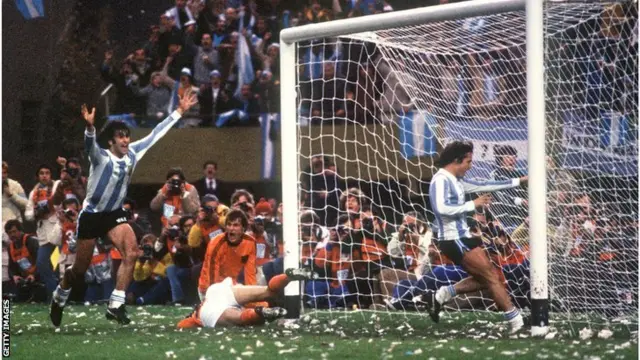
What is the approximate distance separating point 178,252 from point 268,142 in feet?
8.08

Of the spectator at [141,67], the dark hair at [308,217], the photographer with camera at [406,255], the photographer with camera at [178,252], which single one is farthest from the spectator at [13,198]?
the photographer with camera at [406,255]

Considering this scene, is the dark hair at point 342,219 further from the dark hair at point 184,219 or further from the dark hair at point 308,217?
the dark hair at point 184,219

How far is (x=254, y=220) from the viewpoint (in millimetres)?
12070

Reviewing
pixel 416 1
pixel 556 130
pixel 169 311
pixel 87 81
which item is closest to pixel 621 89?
pixel 556 130

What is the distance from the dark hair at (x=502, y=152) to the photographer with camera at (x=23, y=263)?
567cm

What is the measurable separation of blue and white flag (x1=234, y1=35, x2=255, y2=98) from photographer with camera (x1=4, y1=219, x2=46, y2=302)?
295cm

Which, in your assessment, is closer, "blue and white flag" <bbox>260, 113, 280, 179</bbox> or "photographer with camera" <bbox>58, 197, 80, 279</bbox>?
"photographer with camera" <bbox>58, 197, 80, 279</bbox>

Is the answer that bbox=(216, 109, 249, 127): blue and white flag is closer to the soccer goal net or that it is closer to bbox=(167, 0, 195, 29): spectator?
bbox=(167, 0, 195, 29): spectator

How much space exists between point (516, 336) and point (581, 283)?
1.40 meters

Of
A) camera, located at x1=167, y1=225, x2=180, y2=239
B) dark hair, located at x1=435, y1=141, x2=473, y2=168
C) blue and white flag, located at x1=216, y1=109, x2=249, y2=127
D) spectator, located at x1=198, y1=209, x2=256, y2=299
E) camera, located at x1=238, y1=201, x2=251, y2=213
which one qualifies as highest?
blue and white flag, located at x1=216, y1=109, x2=249, y2=127

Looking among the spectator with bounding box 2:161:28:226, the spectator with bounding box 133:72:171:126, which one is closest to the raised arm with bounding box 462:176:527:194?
the spectator with bounding box 133:72:171:126

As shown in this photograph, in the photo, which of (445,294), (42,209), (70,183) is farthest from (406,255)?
(70,183)

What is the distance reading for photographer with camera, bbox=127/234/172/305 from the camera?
1285 centimetres

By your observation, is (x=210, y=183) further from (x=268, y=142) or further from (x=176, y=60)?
(x=176, y=60)
